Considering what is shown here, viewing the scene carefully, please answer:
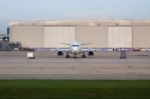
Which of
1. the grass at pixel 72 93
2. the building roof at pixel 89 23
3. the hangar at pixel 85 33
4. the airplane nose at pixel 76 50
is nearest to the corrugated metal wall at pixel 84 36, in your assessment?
the hangar at pixel 85 33

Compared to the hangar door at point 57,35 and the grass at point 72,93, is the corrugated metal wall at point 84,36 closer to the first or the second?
the hangar door at point 57,35

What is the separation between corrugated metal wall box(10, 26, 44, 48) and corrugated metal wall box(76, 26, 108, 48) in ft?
41.0

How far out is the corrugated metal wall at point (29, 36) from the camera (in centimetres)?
14675

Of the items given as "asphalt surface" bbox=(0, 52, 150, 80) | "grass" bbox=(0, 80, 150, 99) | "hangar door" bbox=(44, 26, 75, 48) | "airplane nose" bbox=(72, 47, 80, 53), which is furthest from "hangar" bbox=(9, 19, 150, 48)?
"grass" bbox=(0, 80, 150, 99)

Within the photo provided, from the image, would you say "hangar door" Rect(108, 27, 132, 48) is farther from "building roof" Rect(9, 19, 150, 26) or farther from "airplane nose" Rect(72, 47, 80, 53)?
"airplane nose" Rect(72, 47, 80, 53)

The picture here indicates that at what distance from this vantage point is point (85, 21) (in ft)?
488

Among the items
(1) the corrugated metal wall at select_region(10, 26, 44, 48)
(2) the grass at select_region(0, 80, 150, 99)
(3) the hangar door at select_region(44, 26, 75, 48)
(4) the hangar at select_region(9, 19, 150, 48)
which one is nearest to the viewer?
(2) the grass at select_region(0, 80, 150, 99)

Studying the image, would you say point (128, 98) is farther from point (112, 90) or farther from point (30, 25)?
point (30, 25)

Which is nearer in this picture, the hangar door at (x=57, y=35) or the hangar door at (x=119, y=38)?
the hangar door at (x=119, y=38)

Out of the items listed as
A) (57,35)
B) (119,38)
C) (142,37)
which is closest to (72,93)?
(142,37)

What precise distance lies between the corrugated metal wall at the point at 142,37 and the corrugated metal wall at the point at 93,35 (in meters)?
9.60

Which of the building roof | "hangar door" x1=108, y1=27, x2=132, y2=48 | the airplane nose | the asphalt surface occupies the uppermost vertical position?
the building roof

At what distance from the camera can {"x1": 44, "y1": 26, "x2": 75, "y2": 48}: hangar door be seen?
475 feet

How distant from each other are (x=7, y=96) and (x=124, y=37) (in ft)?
430
